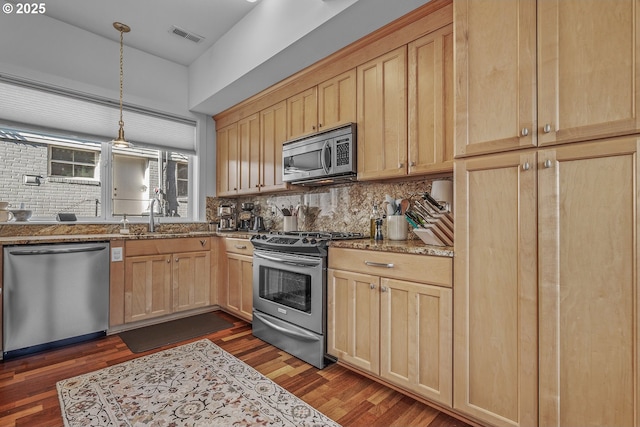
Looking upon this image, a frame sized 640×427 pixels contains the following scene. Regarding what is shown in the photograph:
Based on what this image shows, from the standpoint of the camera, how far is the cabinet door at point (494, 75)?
1469 mm

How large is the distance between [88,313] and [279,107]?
270 centimetres

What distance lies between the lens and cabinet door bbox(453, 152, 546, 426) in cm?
146

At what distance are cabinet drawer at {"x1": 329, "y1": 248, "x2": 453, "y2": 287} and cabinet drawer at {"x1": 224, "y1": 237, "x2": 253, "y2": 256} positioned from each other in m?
1.23

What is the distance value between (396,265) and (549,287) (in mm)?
777

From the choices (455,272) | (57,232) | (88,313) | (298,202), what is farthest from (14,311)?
(455,272)

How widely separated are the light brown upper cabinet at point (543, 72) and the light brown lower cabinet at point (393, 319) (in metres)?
0.77

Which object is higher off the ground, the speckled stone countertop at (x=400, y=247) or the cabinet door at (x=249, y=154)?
the cabinet door at (x=249, y=154)

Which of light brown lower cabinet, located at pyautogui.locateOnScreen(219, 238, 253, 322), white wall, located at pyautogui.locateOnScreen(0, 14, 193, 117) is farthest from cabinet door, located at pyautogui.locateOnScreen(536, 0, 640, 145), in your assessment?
white wall, located at pyautogui.locateOnScreen(0, 14, 193, 117)

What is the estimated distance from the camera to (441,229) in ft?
6.54

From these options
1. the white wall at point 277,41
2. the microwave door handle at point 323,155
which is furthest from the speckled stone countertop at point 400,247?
the white wall at point 277,41

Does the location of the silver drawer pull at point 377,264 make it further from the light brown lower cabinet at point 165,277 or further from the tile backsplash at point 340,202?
the light brown lower cabinet at point 165,277

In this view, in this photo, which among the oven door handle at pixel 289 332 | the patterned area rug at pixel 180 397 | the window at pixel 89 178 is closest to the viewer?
the patterned area rug at pixel 180 397

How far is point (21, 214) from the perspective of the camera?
2969 mm

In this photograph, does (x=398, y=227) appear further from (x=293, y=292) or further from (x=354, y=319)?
(x=293, y=292)
